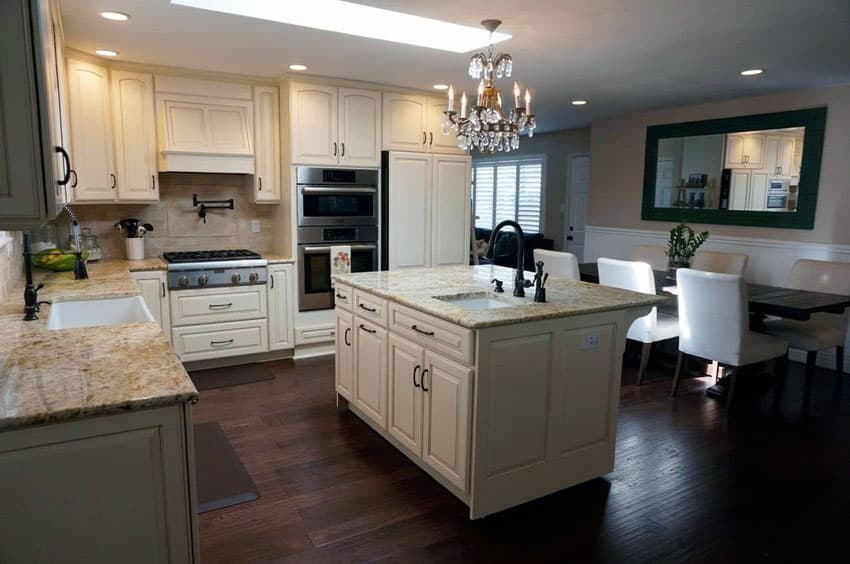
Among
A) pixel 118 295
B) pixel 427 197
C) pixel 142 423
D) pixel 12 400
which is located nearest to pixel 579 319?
pixel 142 423

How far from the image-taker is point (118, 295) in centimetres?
298

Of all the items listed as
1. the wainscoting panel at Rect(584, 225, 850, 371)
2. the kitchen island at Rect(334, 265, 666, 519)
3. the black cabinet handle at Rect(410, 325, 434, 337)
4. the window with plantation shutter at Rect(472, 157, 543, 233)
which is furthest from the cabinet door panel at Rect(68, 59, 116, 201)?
the window with plantation shutter at Rect(472, 157, 543, 233)

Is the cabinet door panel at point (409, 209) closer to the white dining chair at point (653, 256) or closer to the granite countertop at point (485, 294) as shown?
the granite countertop at point (485, 294)

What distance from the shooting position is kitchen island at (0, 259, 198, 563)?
1351mm

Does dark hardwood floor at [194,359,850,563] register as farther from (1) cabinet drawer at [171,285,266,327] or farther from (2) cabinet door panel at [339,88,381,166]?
(2) cabinet door panel at [339,88,381,166]

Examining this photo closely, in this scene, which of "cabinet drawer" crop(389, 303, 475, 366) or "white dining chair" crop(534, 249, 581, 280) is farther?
"white dining chair" crop(534, 249, 581, 280)

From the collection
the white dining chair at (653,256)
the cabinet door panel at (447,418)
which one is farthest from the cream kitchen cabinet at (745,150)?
the cabinet door panel at (447,418)

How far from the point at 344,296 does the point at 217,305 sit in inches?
61.0

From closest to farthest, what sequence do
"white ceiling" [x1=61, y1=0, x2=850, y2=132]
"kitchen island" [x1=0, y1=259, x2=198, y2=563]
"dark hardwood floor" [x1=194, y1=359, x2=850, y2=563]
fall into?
"kitchen island" [x1=0, y1=259, x2=198, y2=563], "dark hardwood floor" [x1=194, y1=359, x2=850, y2=563], "white ceiling" [x1=61, y1=0, x2=850, y2=132]

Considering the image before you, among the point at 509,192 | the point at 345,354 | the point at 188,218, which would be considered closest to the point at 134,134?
the point at 188,218

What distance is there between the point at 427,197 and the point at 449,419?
3011 mm

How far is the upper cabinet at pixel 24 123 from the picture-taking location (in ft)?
4.51

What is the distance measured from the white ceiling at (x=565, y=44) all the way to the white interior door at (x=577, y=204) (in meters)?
2.86

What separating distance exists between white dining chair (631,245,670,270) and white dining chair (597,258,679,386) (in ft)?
3.24
